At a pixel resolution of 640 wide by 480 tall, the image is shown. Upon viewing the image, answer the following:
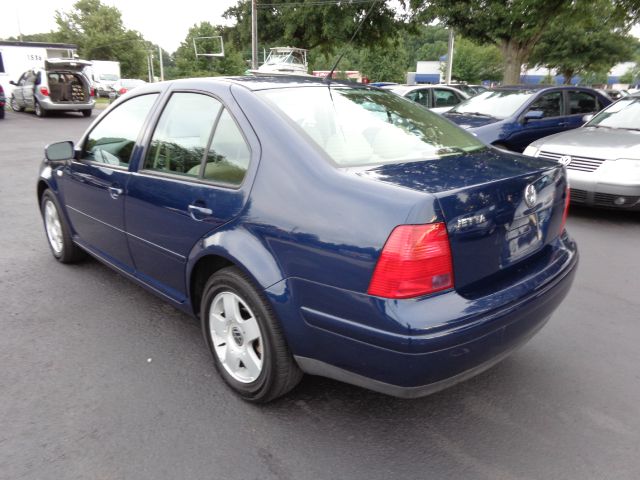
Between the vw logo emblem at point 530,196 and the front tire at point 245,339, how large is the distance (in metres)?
1.27

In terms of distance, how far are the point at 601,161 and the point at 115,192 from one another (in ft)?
17.1

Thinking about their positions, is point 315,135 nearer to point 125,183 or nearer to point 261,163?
point 261,163

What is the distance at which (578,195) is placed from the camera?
604 cm

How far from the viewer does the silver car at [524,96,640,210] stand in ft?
18.7

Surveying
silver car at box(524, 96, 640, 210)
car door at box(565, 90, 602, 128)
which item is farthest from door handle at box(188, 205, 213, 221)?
car door at box(565, 90, 602, 128)

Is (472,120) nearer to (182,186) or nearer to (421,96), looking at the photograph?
(421,96)

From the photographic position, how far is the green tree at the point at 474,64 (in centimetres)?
5594

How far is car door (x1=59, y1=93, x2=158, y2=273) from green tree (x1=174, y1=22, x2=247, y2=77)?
47.9 meters

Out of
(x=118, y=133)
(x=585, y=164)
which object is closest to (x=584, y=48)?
(x=585, y=164)

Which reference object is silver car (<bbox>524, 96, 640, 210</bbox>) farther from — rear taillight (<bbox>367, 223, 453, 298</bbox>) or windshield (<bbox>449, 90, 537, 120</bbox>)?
rear taillight (<bbox>367, 223, 453, 298</bbox>)

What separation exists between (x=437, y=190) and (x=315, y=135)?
73 centimetres

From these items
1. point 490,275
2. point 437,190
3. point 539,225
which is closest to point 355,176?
point 437,190

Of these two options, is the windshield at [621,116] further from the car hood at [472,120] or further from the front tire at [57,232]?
the front tire at [57,232]

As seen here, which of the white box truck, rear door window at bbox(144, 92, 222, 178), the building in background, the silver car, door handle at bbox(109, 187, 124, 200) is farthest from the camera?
the white box truck
